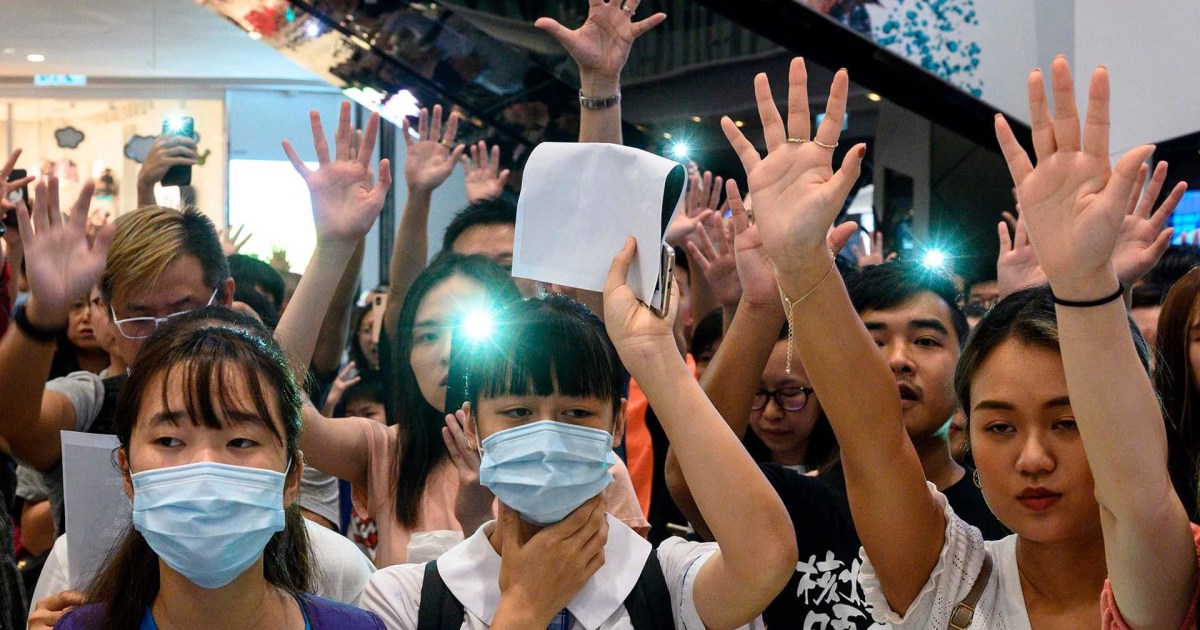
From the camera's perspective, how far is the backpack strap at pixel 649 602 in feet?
5.57

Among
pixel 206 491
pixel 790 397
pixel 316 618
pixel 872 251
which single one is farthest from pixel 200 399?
pixel 872 251

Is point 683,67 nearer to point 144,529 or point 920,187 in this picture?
point 920,187

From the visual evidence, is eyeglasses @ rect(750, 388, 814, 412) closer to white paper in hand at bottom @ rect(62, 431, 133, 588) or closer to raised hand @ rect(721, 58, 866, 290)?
raised hand @ rect(721, 58, 866, 290)

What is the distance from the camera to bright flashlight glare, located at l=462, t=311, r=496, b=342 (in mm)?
1947

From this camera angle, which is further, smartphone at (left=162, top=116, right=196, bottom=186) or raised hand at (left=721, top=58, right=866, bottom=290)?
smartphone at (left=162, top=116, right=196, bottom=186)

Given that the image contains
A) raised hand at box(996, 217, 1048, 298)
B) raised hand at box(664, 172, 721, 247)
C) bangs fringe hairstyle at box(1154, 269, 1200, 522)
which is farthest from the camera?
raised hand at box(664, 172, 721, 247)

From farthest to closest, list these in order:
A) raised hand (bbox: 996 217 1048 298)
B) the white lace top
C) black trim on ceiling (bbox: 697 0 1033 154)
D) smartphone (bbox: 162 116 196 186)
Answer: black trim on ceiling (bbox: 697 0 1033 154), smartphone (bbox: 162 116 196 186), raised hand (bbox: 996 217 1048 298), the white lace top

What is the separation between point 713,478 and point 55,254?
4.66 feet

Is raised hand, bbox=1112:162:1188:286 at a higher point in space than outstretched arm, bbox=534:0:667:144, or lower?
lower

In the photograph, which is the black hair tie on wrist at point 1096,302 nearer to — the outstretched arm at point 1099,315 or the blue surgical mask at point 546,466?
the outstretched arm at point 1099,315

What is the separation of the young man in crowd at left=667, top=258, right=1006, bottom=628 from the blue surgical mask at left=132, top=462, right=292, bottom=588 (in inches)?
33.7

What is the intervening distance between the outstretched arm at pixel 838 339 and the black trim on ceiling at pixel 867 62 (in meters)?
2.69

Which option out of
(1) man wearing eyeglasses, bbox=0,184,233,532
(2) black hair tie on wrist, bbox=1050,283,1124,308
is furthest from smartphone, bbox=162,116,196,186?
(2) black hair tie on wrist, bbox=1050,283,1124,308

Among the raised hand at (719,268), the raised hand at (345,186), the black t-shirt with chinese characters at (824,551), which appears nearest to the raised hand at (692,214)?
the raised hand at (719,268)
